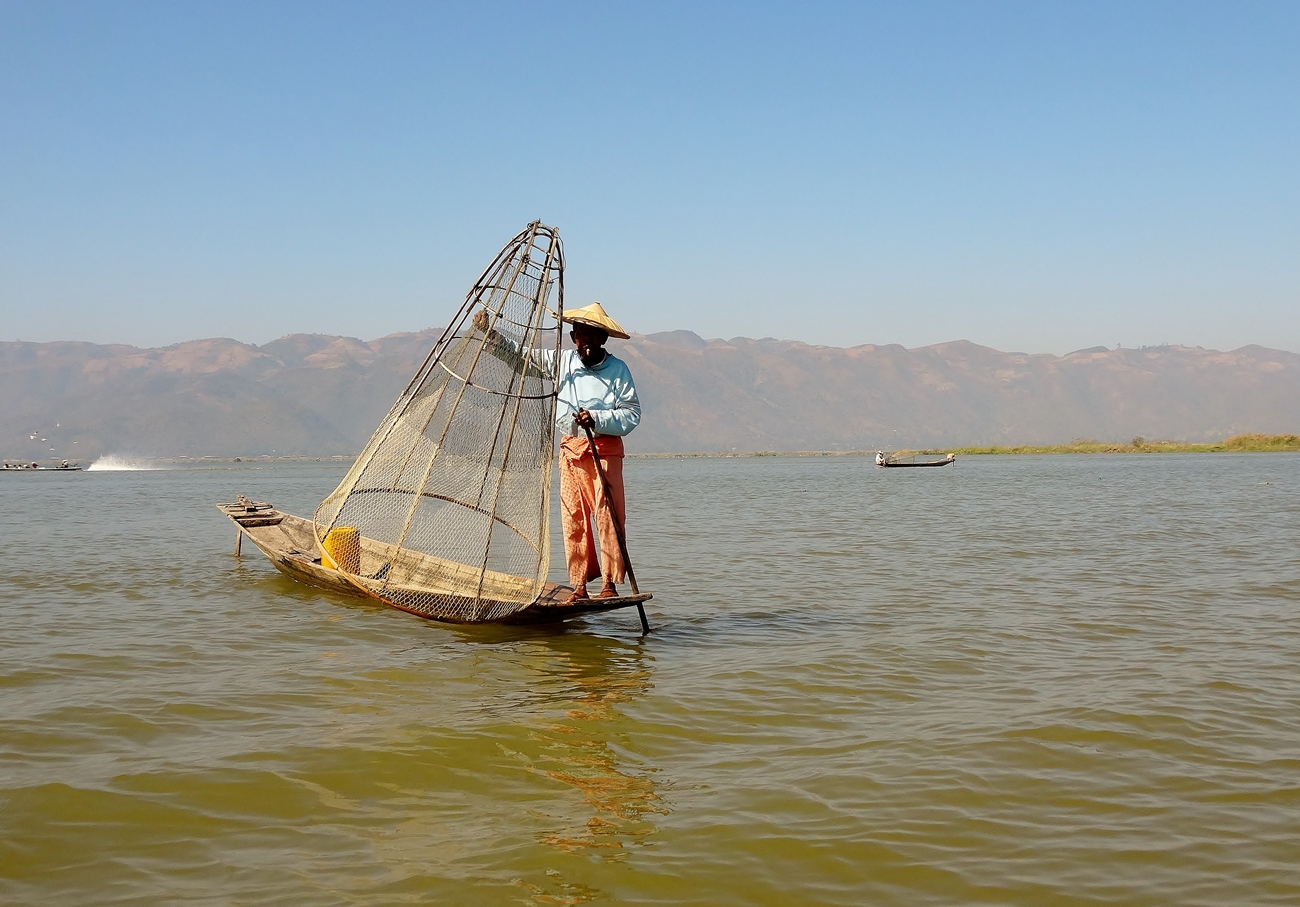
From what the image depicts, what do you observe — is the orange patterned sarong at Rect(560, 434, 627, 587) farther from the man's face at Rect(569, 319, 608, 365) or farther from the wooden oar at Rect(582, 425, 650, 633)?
the man's face at Rect(569, 319, 608, 365)

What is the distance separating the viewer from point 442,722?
5078 mm

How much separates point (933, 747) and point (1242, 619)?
463 cm

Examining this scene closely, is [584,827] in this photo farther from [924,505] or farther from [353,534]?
[924,505]

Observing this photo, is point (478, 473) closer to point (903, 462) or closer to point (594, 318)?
A: point (594, 318)

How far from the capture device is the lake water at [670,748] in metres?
3.29

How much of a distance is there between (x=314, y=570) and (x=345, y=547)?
0.51 m

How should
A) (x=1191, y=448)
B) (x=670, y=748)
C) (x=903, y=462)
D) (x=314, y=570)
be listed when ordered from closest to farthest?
(x=670, y=748) < (x=314, y=570) < (x=903, y=462) < (x=1191, y=448)

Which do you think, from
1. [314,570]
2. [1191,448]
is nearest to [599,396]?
[314,570]

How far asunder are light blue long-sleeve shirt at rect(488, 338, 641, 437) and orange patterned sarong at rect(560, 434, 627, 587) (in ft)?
0.45

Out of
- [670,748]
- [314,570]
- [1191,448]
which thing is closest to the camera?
[670,748]

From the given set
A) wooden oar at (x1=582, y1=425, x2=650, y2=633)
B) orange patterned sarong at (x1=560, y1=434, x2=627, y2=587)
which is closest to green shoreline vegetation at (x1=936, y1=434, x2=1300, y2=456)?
orange patterned sarong at (x1=560, y1=434, x2=627, y2=587)

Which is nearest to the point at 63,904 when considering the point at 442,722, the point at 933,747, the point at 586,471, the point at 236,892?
the point at 236,892

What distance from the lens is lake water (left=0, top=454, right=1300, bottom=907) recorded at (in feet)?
10.8

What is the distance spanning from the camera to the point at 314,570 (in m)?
8.78
